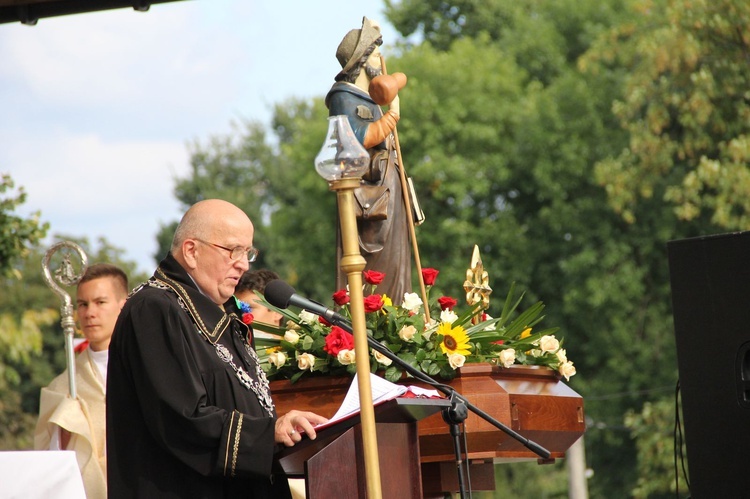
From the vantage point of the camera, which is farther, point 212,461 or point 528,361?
point 528,361

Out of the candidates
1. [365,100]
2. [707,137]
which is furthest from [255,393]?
[707,137]

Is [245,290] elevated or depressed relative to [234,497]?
elevated

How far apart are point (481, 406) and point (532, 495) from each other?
84.3 feet

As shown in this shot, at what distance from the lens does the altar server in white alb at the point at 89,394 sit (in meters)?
6.49

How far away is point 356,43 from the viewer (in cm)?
632

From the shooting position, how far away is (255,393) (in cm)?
454

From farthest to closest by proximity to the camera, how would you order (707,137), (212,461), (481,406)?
(707,137) → (481,406) → (212,461)

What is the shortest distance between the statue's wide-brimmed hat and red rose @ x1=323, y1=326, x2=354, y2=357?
1652 millimetres

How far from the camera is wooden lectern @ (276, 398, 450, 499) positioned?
3975 mm

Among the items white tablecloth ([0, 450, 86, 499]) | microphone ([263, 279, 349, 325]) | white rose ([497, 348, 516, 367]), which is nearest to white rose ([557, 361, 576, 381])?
white rose ([497, 348, 516, 367])

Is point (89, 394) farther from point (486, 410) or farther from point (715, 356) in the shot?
point (715, 356)

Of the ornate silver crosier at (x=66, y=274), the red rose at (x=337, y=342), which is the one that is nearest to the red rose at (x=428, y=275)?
the red rose at (x=337, y=342)

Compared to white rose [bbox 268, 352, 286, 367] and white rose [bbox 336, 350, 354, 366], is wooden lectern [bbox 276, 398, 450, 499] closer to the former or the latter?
white rose [bbox 336, 350, 354, 366]

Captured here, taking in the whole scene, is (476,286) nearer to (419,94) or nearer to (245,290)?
(245,290)
